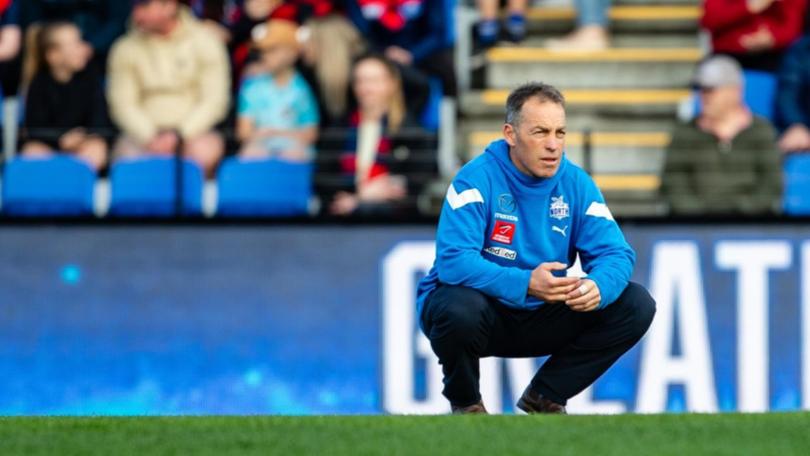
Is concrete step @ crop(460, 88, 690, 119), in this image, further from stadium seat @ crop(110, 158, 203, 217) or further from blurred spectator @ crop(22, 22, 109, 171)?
blurred spectator @ crop(22, 22, 109, 171)

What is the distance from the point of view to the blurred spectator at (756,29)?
10977 millimetres

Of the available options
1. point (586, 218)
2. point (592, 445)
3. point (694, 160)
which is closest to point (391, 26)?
point (694, 160)

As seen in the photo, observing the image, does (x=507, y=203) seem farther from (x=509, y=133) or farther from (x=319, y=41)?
(x=319, y=41)

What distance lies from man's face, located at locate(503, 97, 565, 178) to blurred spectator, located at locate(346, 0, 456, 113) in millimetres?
4274

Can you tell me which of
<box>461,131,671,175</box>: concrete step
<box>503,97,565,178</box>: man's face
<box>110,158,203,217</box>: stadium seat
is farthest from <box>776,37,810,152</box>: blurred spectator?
<box>503,97,565,178</box>: man's face

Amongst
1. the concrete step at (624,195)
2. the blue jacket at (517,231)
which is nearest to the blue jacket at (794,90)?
the concrete step at (624,195)

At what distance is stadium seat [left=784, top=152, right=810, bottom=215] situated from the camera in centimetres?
1050

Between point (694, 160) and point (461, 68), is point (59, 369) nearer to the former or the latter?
point (461, 68)

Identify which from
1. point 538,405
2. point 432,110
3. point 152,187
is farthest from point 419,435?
point 432,110

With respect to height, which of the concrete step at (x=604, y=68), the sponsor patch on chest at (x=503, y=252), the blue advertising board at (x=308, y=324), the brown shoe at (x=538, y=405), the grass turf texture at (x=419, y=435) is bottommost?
the blue advertising board at (x=308, y=324)

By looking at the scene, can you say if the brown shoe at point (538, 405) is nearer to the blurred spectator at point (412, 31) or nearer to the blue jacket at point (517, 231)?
the blue jacket at point (517, 231)

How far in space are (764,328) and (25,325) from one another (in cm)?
431

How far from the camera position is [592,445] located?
17.9 feet

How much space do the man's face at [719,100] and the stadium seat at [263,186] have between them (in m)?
2.34
